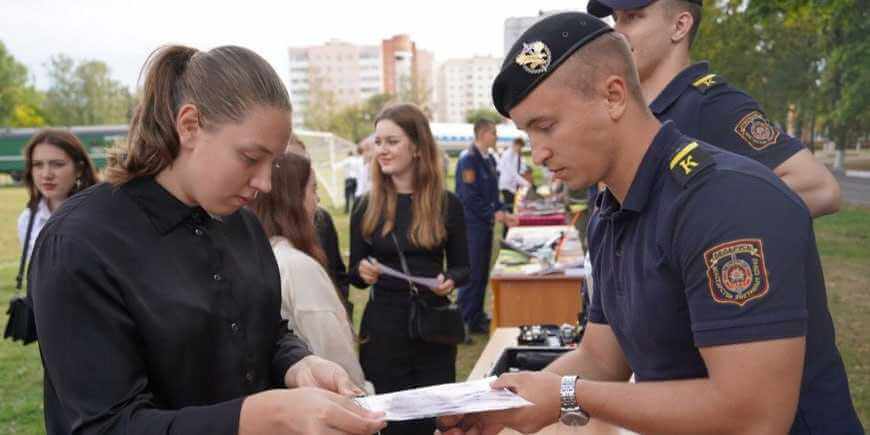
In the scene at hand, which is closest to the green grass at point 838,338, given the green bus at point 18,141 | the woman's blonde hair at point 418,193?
the woman's blonde hair at point 418,193

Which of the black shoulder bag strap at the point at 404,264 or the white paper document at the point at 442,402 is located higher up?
the white paper document at the point at 442,402

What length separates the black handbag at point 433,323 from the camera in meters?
3.86

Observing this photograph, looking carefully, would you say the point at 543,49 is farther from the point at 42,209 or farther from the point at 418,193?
the point at 42,209

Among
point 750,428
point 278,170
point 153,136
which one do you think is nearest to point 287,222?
point 278,170

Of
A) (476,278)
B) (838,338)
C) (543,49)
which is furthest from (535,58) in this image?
(838,338)

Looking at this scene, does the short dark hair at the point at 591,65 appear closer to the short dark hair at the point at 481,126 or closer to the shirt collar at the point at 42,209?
the shirt collar at the point at 42,209

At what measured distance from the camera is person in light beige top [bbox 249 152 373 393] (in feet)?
9.37

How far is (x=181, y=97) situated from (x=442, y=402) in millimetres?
935

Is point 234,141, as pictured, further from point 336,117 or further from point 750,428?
point 336,117

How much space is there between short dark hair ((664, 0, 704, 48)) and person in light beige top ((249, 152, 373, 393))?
1.63 m

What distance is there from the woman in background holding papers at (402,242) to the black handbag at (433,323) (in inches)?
3.1

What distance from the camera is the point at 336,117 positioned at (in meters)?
56.9

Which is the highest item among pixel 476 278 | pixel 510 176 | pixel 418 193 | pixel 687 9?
pixel 687 9

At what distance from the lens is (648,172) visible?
166 cm
